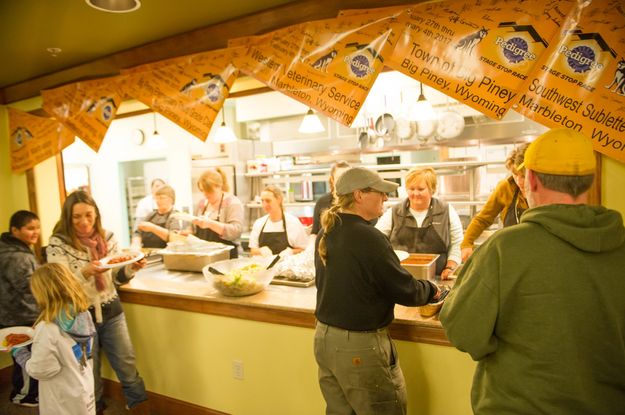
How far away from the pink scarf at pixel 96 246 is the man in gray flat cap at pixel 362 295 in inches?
65.2

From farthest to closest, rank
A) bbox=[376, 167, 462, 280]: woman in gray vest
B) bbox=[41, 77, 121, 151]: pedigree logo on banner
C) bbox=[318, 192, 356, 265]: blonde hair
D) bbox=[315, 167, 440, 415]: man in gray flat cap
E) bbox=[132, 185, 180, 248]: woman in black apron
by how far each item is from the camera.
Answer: bbox=[132, 185, 180, 248]: woman in black apron
bbox=[41, 77, 121, 151]: pedigree logo on banner
bbox=[376, 167, 462, 280]: woman in gray vest
bbox=[318, 192, 356, 265]: blonde hair
bbox=[315, 167, 440, 415]: man in gray flat cap

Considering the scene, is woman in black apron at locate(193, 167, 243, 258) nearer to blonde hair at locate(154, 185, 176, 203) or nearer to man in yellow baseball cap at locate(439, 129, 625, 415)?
blonde hair at locate(154, 185, 176, 203)

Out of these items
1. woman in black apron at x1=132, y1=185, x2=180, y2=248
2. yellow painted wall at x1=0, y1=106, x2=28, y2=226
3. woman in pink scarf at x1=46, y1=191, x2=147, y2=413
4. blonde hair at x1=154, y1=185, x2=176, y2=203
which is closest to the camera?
woman in pink scarf at x1=46, y1=191, x2=147, y2=413

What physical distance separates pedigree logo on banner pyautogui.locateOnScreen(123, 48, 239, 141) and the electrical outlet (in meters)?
1.53

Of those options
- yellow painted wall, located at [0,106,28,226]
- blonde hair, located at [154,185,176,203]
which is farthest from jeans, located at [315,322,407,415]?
yellow painted wall, located at [0,106,28,226]

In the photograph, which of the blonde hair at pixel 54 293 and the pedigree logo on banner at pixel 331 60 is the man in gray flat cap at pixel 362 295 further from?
the blonde hair at pixel 54 293

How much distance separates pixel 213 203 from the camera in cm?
423

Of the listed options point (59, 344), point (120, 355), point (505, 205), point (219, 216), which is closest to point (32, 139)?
point (219, 216)

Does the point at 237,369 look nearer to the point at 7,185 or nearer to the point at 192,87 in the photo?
the point at 192,87

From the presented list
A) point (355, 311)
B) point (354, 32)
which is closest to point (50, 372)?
point (355, 311)

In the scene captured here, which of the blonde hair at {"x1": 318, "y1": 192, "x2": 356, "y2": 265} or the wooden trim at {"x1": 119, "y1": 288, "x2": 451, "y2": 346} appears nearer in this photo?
the blonde hair at {"x1": 318, "y1": 192, "x2": 356, "y2": 265}

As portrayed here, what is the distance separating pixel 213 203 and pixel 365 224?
105 inches

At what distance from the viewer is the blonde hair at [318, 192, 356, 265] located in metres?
1.92

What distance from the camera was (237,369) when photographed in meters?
2.78
